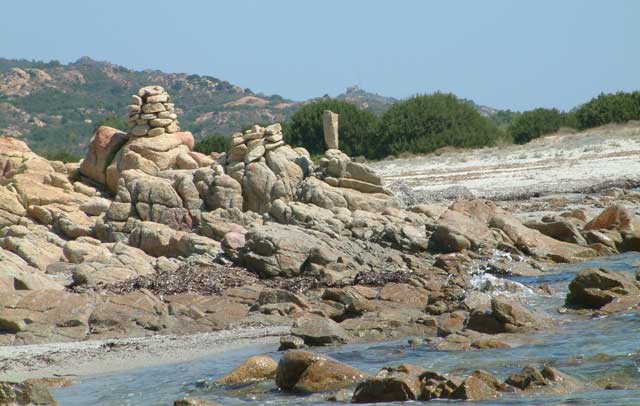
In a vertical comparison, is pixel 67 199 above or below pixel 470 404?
above

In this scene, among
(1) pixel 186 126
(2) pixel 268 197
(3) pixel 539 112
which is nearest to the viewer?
(2) pixel 268 197

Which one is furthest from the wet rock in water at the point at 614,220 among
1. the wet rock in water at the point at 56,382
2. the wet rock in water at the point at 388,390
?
the wet rock in water at the point at 56,382

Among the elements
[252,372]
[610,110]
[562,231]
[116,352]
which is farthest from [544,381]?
[610,110]

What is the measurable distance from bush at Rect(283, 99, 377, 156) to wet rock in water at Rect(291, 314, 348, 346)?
143 ft

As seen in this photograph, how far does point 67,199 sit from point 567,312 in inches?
630

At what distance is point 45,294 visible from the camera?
17219 mm

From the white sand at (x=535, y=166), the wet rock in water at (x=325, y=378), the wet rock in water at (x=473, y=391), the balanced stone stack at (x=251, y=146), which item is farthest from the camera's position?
the white sand at (x=535, y=166)

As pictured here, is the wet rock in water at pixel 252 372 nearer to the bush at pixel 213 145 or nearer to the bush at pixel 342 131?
the bush at pixel 213 145

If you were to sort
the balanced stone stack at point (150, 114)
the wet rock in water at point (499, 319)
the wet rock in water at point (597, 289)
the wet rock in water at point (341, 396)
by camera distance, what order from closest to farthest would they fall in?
the wet rock in water at point (341, 396) < the wet rock in water at point (499, 319) < the wet rock in water at point (597, 289) < the balanced stone stack at point (150, 114)

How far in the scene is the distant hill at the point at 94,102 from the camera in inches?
4670

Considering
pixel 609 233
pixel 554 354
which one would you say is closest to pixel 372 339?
pixel 554 354

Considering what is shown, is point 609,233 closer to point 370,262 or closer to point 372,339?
point 370,262

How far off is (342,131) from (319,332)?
45.8m

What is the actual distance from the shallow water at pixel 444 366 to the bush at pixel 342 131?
4396cm
